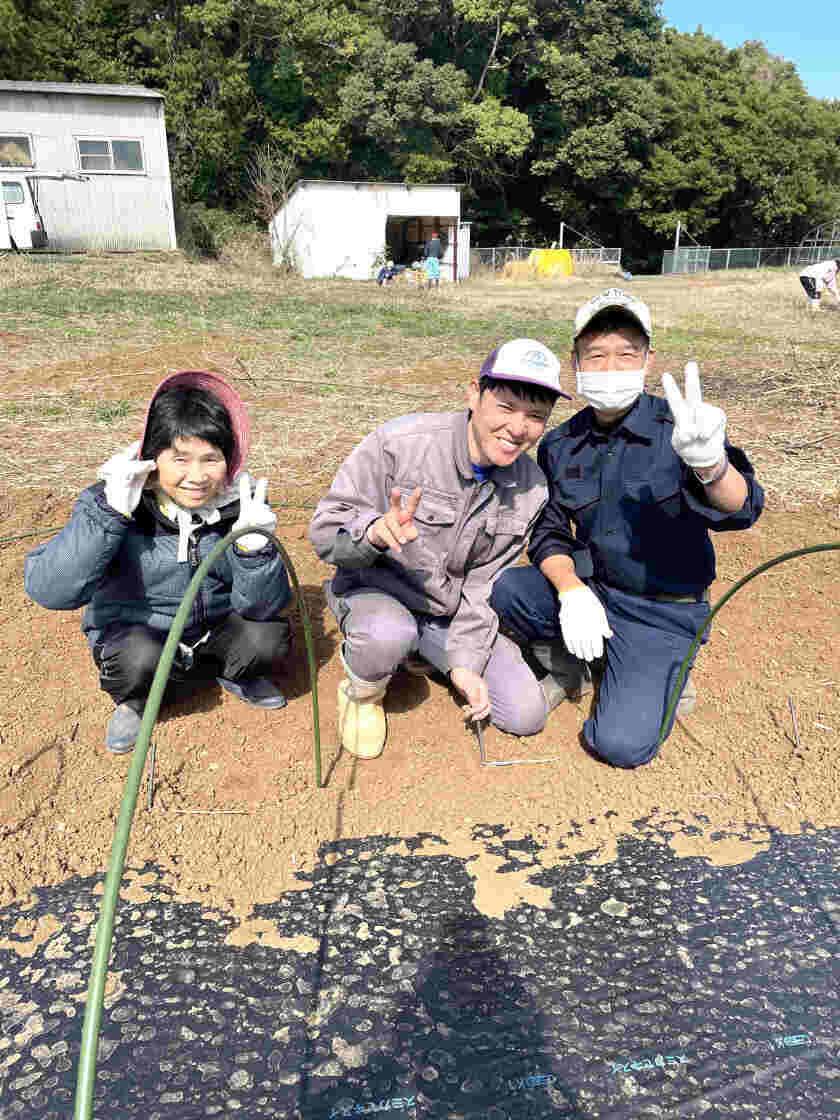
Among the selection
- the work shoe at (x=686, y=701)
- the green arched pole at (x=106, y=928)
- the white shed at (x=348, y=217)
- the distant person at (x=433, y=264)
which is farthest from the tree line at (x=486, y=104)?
the green arched pole at (x=106, y=928)

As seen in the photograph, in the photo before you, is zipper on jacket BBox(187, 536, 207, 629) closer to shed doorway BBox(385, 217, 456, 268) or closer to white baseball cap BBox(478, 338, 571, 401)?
white baseball cap BBox(478, 338, 571, 401)

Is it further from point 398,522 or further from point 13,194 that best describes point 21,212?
point 398,522

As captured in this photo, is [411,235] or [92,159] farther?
[411,235]

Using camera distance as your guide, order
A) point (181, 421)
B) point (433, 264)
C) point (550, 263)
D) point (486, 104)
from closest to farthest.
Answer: point (181, 421), point (433, 264), point (550, 263), point (486, 104)

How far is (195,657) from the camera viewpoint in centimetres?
253

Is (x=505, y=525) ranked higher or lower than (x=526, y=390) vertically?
lower

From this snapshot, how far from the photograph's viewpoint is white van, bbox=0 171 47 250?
16.2m

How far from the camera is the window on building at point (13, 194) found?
16203mm

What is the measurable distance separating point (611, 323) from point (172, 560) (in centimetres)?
156

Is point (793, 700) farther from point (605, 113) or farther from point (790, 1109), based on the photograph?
point (605, 113)

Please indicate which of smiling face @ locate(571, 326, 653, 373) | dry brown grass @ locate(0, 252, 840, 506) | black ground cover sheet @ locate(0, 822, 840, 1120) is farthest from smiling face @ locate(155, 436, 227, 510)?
dry brown grass @ locate(0, 252, 840, 506)

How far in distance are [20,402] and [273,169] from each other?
20.4 metres

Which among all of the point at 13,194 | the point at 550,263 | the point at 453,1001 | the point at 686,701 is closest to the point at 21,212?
the point at 13,194

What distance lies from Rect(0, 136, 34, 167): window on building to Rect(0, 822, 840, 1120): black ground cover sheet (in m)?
18.9
